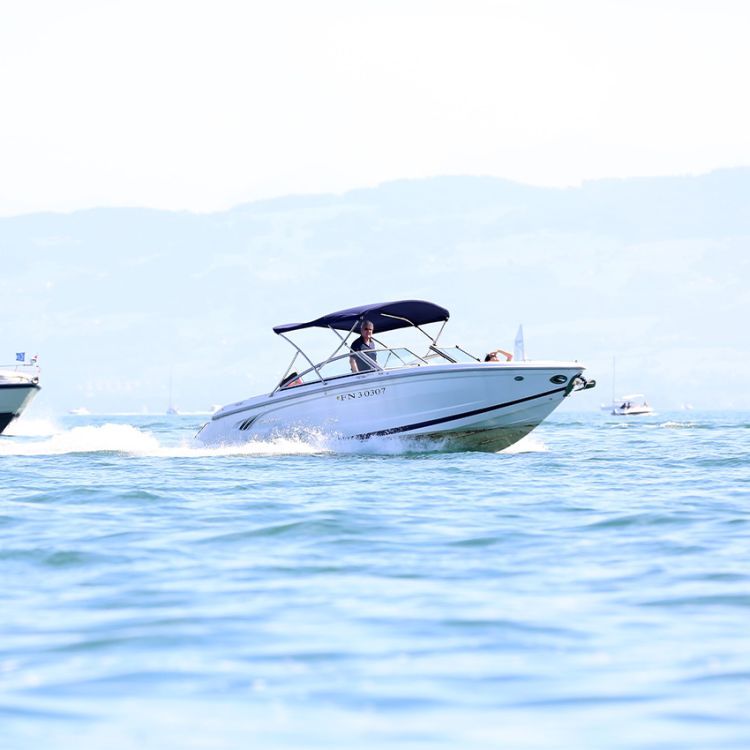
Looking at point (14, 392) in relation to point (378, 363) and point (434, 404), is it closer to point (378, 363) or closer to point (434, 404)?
point (378, 363)

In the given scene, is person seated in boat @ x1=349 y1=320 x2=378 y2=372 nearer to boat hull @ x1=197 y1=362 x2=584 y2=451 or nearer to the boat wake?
boat hull @ x1=197 y1=362 x2=584 y2=451

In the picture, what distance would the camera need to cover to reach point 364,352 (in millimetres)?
20562

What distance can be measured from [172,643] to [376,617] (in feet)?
3.76

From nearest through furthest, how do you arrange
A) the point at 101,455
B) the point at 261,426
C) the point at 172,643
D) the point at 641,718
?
the point at 641,718 → the point at 172,643 → the point at 261,426 → the point at 101,455

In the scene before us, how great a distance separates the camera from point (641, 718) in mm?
5344

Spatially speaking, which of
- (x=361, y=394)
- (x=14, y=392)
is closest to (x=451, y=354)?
(x=361, y=394)

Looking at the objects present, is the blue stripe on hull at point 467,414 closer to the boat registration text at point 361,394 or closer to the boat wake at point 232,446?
the boat wake at point 232,446

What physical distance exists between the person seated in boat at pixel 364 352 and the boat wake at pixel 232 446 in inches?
43.9

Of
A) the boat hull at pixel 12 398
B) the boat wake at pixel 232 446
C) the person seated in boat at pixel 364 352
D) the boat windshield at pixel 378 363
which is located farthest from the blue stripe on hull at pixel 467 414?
the boat hull at pixel 12 398

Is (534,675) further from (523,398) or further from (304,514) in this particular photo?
(523,398)

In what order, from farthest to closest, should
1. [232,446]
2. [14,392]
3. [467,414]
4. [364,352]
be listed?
[14,392]
[232,446]
[364,352]
[467,414]

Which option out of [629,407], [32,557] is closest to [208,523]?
[32,557]

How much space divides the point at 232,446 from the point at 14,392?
8433mm

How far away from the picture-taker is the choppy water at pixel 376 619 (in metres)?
5.33
